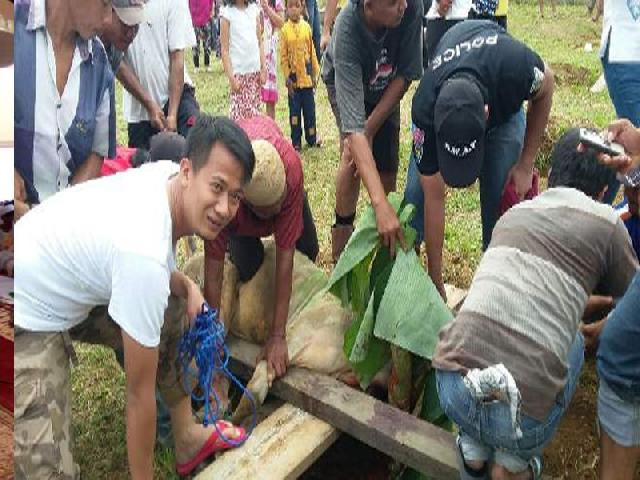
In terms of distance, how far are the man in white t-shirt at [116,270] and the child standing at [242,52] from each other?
402cm

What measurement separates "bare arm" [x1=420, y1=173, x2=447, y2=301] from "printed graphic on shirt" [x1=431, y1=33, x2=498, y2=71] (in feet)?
1.58

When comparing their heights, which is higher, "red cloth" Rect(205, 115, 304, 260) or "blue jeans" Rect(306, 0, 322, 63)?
"blue jeans" Rect(306, 0, 322, 63)

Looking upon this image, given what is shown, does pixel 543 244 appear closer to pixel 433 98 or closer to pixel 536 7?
pixel 433 98

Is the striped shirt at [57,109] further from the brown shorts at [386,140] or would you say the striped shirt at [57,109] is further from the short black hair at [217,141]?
the brown shorts at [386,140]

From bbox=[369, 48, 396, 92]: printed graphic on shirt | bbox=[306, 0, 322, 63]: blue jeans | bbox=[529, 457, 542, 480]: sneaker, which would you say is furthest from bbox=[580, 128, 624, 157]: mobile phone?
bbox=[306, 0, 322, 63]: blue jeans

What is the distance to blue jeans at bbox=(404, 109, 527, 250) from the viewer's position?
310cm

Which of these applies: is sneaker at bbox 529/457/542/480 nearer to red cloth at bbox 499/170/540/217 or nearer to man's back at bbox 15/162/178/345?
man's back at bbox 15/162/178/345

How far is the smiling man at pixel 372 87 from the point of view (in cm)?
304

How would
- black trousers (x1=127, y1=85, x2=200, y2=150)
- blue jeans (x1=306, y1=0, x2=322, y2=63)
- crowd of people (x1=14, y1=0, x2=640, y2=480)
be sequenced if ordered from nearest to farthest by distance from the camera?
crowd of people (x1=14, y1=0, x2=640, y2=480), black trousers (x1=127, y1=85, x2=200, y2=150), blue jeans (x1=306, y1=0, x2=322, y2=63)

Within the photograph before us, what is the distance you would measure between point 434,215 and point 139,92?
185cm

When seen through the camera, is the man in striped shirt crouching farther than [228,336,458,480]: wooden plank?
No

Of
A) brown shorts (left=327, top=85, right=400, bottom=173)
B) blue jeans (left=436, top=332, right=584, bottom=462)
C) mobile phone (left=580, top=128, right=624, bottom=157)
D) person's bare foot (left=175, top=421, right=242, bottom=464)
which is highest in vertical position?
mobile phone (left=580, top=128, right=624, bottom=157)

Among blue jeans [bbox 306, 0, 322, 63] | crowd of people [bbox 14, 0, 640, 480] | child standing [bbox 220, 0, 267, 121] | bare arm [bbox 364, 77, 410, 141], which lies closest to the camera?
crowd of people [bbox 14, 0, 640, 480]

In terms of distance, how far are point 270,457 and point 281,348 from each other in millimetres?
481
